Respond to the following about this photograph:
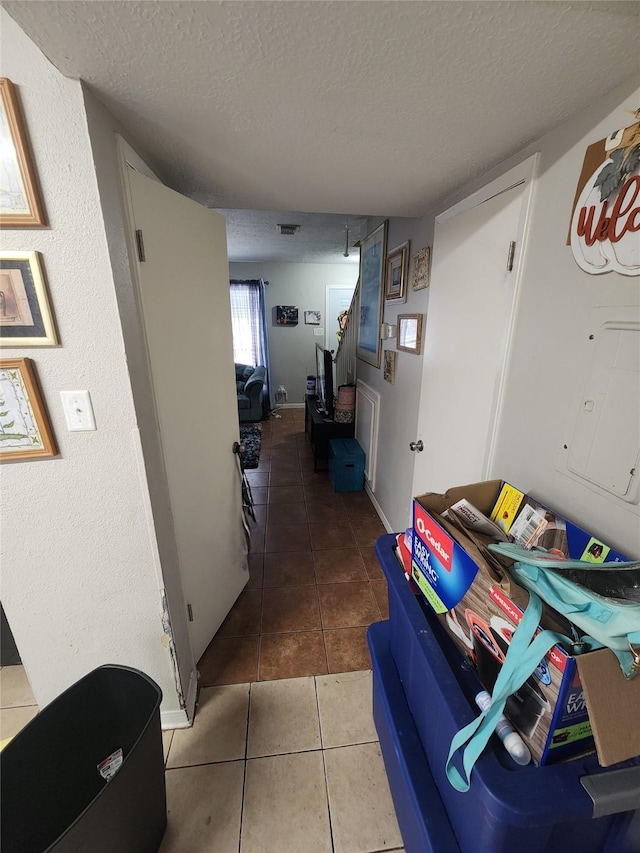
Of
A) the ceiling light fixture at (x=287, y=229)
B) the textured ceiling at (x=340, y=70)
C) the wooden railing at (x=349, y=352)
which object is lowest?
the wooden railing at (x=349, y=352)

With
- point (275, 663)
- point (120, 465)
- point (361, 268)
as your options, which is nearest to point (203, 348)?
point (120, 465)

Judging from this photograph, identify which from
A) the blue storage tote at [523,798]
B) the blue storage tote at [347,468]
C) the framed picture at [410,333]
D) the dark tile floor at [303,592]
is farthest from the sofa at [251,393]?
the blue storage tote at [523,798]

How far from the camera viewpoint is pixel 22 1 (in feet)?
1.91

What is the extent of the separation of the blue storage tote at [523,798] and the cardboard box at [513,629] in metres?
0.04

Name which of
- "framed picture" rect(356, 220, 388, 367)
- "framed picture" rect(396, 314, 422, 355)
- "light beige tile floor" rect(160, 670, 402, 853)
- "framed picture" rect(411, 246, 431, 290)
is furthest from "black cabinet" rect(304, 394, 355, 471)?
"light beige tile floor" rect(160, 670, 402, 853)

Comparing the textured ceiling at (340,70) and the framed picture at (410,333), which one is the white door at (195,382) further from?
the framed picture at (410,333)

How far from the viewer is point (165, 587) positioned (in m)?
1.18

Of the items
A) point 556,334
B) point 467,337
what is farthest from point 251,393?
point 556,334

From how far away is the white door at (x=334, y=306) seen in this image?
5512mm

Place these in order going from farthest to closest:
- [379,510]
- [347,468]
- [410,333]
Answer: [347,468]
[379,510]
[410,333]

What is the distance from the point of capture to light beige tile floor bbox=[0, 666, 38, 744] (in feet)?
4.40

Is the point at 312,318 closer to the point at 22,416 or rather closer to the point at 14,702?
the point at 22,416

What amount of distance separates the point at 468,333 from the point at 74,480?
1.52 metres

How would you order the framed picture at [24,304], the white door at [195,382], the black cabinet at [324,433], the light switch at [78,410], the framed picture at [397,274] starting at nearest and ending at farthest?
1. the framed picture at [24,304]
2. the light switch at [78,410]
3. the white door at [195,382]
4. the framed picture at [397,274]
5. the black cabinet at [324,433]
